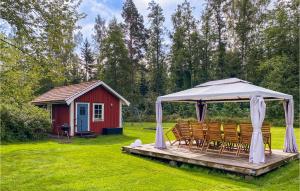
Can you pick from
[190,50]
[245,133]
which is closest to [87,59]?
[190,50]

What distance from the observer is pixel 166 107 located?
31422 millimetres

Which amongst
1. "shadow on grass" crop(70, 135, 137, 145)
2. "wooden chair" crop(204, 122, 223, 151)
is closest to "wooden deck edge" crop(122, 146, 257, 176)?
"wooden chair" crop(204, 122, 223, 151)

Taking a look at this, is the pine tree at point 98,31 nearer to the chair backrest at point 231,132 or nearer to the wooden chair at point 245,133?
the chair backrest at point 231,132

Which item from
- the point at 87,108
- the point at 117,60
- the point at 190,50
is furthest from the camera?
the point at 190,50

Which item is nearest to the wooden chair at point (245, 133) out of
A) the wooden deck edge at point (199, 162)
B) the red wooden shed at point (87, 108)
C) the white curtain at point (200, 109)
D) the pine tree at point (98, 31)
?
the wooden deck edge at point (199, 162)

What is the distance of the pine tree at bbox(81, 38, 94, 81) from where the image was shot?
38156 mm

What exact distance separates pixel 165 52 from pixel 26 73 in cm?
3125

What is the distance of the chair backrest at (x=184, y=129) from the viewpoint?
958cm

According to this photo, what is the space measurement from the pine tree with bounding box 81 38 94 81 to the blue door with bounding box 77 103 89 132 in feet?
71.4

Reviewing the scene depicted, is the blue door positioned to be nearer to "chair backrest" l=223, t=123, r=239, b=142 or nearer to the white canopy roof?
the white canopy roof

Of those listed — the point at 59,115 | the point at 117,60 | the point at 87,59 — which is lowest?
the point at 59,115

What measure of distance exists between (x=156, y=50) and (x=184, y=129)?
28.2 meters

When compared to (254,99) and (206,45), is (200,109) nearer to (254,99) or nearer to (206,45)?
(254,99)

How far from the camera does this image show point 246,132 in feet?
26.2
